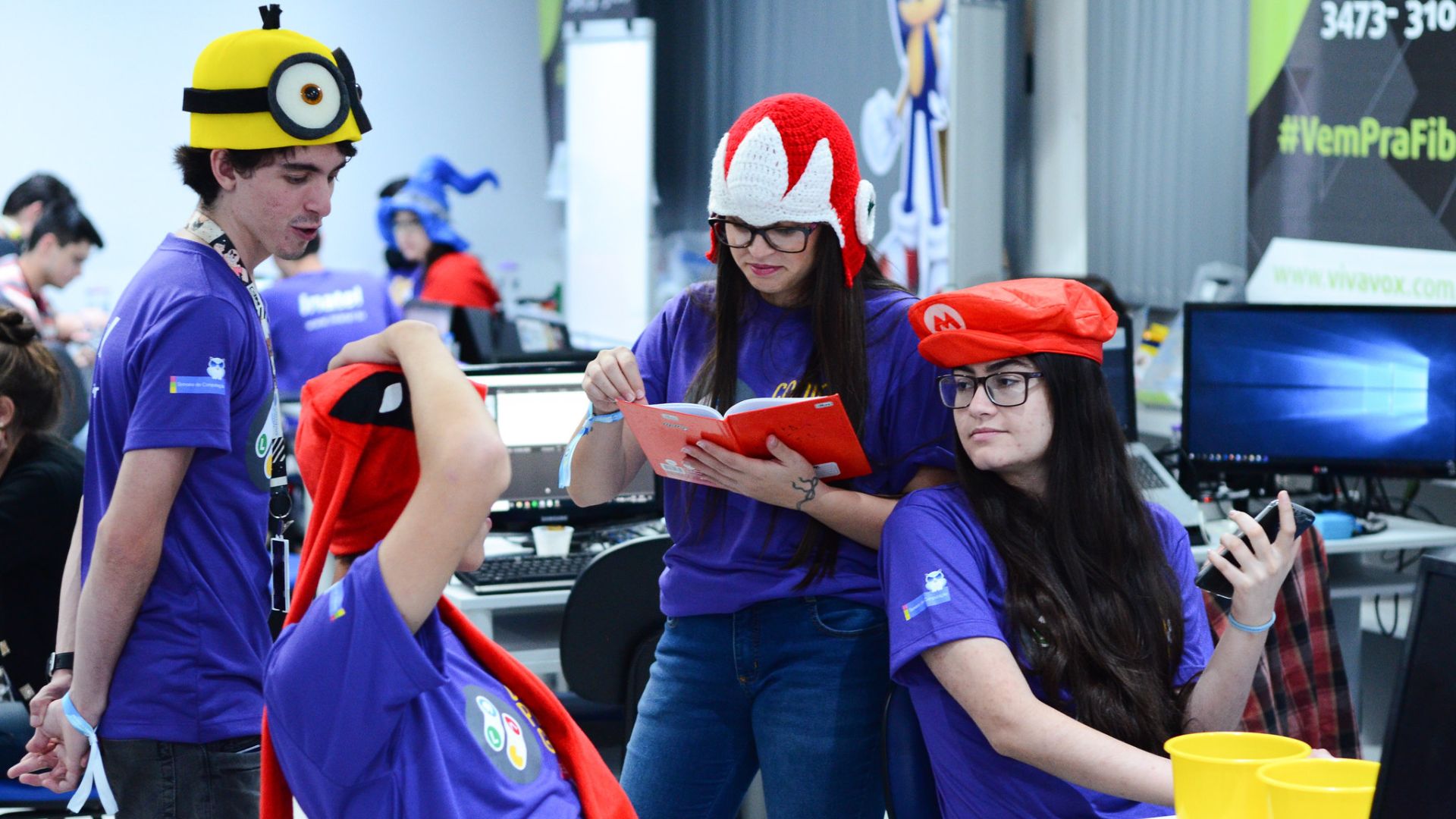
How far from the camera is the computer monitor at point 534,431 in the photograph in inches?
137

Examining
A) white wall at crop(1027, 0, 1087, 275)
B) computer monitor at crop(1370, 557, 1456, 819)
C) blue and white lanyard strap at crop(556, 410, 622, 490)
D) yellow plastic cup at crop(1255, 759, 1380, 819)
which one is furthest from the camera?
white wall at crop(1027, 0, 1087, 275)

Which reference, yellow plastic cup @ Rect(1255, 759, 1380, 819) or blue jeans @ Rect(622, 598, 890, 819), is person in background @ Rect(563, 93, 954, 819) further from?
yellow plastic cup @ Rect(1255, 759, 1380, 819)

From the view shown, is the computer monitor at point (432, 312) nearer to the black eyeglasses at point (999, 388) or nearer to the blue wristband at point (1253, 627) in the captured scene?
the black eyeglasses at point (999, 388)

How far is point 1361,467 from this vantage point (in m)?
3.35

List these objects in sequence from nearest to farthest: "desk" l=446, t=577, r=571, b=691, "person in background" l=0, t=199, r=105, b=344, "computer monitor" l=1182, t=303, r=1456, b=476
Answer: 1. "desk" l=446, t=577, r=571, b=691
2. "computer monitor" l=1182, t=303, r=1456, b=476
3. "person in background" l=0, t=199, r=105, b=344

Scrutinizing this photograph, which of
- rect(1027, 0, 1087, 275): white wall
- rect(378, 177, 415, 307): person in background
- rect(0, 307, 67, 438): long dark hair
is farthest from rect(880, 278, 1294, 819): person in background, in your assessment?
rect(378, 177, 415, 307): person in background

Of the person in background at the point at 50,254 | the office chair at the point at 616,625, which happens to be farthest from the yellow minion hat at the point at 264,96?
the person in background at the point at 50,254

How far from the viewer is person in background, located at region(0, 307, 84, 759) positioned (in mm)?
2424

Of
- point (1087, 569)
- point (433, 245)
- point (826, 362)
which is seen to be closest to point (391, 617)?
point (826, 362)

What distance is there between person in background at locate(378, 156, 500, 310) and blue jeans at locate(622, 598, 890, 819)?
14.7 feet

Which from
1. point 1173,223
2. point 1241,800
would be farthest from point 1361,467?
point 1241,800

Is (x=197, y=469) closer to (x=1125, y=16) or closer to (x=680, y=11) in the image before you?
(x=1125, y=16)


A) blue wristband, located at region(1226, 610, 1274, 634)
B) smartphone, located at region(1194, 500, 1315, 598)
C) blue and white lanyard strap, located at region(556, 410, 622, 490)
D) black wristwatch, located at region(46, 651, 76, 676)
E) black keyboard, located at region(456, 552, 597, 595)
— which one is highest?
blue and white lanyard strap, located at region(556, 410, 622, 490)

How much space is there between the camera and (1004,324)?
1.71 m
